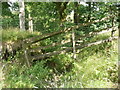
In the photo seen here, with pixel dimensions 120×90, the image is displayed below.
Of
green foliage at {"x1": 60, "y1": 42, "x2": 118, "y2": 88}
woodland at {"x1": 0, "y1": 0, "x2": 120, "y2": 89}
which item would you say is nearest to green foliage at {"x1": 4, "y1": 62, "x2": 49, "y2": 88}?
woodland at {"x1": 0, "y1": 0, "x2": 120, "y2": 89}

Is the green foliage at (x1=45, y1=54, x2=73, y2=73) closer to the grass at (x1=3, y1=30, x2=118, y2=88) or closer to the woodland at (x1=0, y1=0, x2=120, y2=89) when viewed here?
the woodland at (x1=0, y1=0, x2=120, y2=89)

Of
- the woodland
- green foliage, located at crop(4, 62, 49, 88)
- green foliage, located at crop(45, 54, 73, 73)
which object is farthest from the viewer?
green foliage, located at crop(45, 54, 73, 73)

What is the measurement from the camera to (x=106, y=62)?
3180 mm

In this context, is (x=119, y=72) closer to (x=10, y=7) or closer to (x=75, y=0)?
(x=75, y=0)

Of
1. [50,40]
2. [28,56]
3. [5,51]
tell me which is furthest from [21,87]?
[50,40]

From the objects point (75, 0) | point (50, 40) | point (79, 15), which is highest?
point (75, 0)

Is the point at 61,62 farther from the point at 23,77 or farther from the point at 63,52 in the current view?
the point at 23,77

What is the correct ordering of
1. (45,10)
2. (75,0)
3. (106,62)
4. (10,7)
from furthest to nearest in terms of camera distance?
(10,7) → (45,10) → (75,0) → (106,62)

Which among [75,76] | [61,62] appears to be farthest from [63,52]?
[75,76]

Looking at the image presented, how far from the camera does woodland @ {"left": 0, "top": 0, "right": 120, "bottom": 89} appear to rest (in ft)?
9.10

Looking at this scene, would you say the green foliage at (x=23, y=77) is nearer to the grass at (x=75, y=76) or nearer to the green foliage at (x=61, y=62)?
the grass at (x=75, y=76)

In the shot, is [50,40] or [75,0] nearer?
[50,40]

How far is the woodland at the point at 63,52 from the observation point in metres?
2.77

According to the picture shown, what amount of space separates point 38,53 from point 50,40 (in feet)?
2.27
